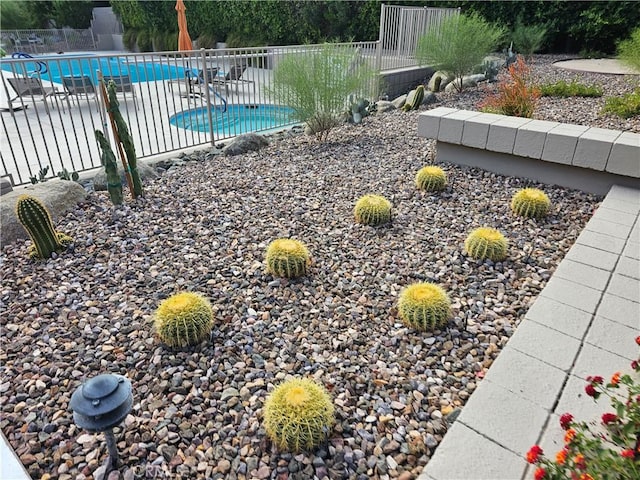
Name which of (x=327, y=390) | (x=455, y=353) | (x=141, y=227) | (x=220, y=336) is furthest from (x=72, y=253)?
(x=455, y=353)

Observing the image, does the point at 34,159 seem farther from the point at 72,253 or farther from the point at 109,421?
the point at 109,421

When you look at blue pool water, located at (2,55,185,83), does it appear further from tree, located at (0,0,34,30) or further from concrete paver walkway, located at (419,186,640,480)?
tree, located at (0,0,34,30)

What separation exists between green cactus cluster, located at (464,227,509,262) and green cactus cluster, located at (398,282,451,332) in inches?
27.3

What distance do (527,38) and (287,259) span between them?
1181 cm

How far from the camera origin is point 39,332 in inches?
93.2

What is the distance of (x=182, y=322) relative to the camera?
2146 millimetres

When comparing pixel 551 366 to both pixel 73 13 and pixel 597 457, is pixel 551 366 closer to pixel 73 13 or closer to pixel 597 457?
pixel 597 457

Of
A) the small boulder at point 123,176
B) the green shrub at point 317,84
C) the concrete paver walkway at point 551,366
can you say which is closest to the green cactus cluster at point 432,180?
the concrete paver walkway at point 551,366

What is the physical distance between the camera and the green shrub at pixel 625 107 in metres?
5.11

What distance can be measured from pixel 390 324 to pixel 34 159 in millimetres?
5962

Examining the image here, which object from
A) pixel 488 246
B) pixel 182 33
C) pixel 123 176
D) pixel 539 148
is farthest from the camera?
pixel 182 33

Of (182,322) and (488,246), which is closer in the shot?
(182,322)

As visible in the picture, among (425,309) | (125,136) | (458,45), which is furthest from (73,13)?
(425,309)

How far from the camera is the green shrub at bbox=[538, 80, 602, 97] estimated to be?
6496 millimetres
